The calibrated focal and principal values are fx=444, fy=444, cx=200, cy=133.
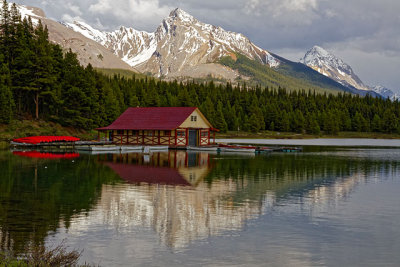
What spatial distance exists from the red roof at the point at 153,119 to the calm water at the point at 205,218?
4489cm

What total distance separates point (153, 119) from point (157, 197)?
5832cm

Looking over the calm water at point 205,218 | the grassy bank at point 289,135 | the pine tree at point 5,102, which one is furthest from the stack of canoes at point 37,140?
the grassy bank at point 289,135

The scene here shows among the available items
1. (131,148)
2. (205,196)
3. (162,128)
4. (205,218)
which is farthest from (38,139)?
(205,218)

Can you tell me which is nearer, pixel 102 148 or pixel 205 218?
pixel 205 218

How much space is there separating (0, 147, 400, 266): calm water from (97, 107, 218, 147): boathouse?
4463 cm

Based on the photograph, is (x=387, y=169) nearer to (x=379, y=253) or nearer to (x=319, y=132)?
(x=379, y=253)

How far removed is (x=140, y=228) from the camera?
17250 mm

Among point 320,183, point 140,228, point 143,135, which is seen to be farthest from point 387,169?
point 143,135

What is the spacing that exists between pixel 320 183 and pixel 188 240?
18.4m

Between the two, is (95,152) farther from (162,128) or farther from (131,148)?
(162,128)

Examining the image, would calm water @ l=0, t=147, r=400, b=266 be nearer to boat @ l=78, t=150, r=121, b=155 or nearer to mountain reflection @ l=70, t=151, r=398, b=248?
mountain reflection @ l=70, t=151, r=398, b=248

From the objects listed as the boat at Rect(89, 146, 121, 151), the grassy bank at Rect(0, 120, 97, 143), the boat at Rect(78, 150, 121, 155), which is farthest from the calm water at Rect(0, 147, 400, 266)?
the grassy bank at Rect(0, 120, 97, 143)

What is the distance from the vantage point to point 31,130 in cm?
8494

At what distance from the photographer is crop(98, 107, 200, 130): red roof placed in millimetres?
78994
